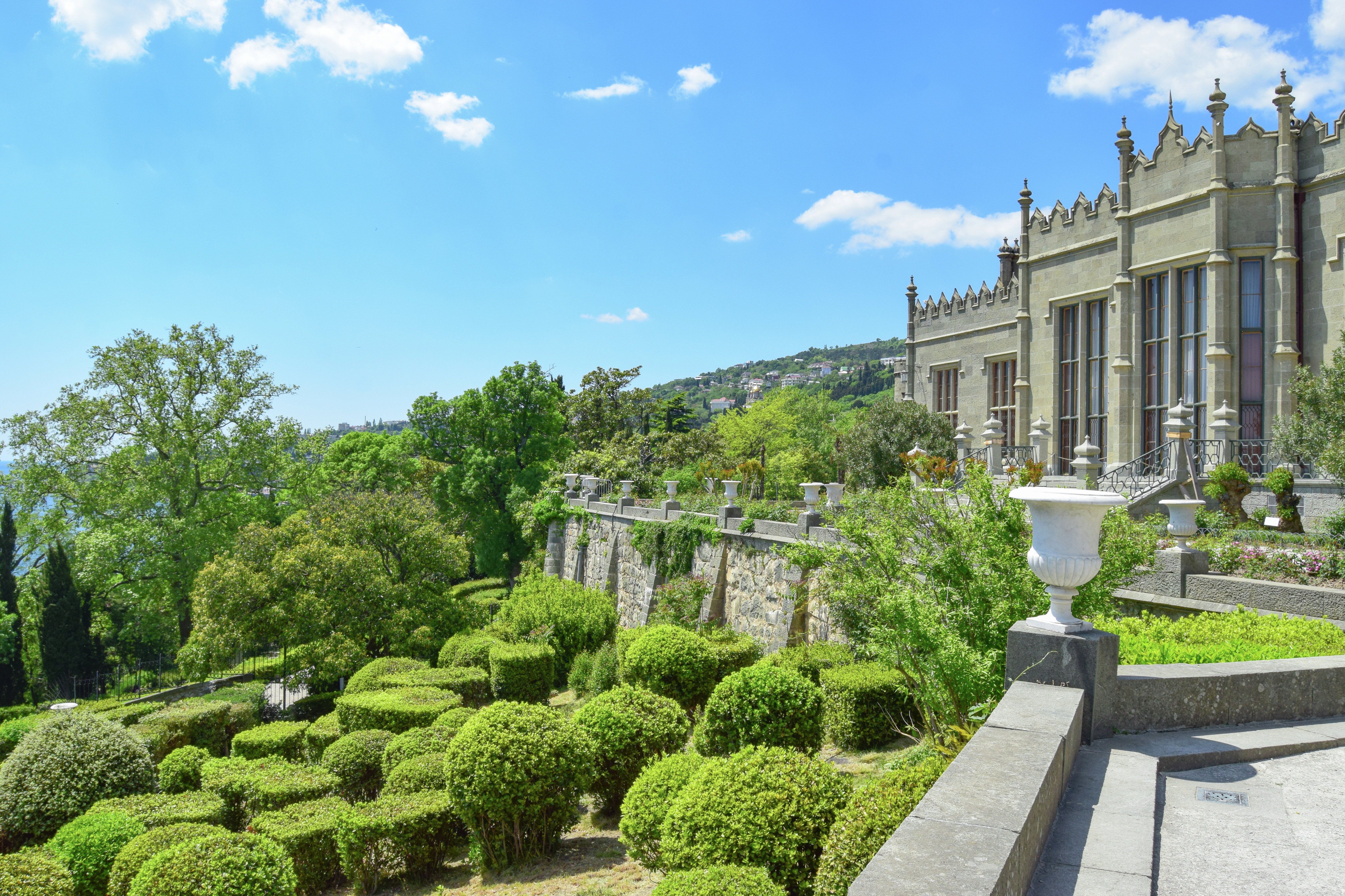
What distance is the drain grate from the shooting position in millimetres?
4020

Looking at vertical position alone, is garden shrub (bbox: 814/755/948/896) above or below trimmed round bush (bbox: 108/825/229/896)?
above

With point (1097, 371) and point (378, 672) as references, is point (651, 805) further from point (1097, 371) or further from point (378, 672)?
point (1097, 371)

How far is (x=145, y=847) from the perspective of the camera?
324 inches

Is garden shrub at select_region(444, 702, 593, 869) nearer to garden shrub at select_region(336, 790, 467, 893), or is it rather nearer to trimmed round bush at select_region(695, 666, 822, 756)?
garden shrub at select_region(336, 790, 467, 893)

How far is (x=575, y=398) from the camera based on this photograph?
47.6 metres

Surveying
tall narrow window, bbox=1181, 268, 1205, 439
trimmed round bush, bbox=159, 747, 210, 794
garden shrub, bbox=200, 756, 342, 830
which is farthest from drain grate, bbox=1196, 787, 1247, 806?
tall narrow window, bbox=1181, 268, 1205, 439

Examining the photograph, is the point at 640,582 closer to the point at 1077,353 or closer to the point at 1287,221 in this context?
the point at 1077,353

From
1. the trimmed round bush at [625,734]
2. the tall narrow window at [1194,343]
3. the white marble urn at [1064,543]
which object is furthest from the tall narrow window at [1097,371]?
the white marble urn at [1064,543]

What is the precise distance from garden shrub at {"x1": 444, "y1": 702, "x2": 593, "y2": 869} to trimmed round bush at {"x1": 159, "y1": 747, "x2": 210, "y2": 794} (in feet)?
20.3

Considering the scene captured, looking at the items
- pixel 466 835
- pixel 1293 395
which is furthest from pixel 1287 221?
pixel 466 835

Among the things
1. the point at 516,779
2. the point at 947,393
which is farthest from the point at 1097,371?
the point at 516,779

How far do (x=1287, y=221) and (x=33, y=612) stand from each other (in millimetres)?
39091

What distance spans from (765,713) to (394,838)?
4167 millimetres

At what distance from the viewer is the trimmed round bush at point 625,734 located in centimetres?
920
